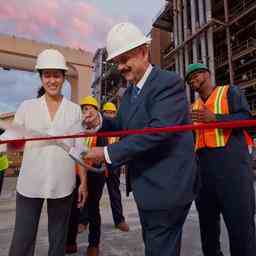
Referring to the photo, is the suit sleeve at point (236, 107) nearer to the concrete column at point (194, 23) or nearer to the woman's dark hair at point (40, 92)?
the woman's dark hair at point (40, 92)

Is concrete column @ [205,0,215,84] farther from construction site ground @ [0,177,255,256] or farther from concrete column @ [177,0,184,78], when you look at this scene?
Result: construction site ground @ [0,177,255,256]

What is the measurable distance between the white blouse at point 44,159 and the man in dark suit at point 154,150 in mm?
421

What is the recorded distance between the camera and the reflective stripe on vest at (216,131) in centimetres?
211

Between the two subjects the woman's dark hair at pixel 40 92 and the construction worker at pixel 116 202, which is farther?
the construction worker at pixel 116 202

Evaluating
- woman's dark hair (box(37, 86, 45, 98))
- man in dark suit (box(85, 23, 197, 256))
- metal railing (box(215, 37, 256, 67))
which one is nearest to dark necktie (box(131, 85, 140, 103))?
man in dark suit (box(85, 23, 197, 256))

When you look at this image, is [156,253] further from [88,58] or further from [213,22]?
[213,22]

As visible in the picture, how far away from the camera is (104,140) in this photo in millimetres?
3727

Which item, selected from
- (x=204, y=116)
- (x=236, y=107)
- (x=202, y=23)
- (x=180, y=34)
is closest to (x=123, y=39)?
(x=204, y=116)

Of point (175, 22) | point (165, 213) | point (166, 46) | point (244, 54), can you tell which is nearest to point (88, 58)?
point (165, 213)

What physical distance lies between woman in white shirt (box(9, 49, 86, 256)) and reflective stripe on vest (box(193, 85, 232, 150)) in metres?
0.99

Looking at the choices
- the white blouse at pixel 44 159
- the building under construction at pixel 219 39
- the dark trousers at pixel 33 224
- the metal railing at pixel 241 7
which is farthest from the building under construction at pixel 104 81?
the dark trousers at pixel 33 224

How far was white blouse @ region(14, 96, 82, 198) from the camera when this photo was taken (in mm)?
1778

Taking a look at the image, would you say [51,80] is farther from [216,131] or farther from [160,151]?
[216,131]

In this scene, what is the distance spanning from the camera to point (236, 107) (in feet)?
6.97
